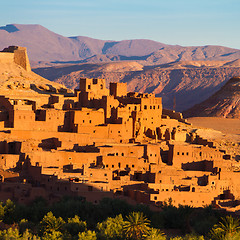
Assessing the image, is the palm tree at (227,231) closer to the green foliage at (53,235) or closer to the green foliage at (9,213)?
the green foliage at (53,235)

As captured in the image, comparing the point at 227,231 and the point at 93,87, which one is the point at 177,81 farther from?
the point at 227,231

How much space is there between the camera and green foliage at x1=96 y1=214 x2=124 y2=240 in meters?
38.0

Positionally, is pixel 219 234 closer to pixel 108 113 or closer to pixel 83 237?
pixel 83 237

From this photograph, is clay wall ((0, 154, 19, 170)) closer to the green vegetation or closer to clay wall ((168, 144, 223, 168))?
the green vegetation

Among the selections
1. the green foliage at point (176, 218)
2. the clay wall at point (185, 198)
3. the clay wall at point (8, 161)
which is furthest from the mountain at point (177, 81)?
the green foliage at point (176, 218)

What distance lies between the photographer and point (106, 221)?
4034cm

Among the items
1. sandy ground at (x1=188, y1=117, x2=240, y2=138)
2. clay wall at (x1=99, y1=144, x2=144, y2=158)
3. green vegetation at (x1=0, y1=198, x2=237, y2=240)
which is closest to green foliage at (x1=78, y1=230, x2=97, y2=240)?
green vegetation at (x1=0, y1=198, x2=237, y2=240)

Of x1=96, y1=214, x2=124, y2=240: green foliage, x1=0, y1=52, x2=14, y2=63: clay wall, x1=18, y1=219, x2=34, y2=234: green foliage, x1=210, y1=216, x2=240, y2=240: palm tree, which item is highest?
x1=0, y1=52, x2=14, y2=63: clay wall

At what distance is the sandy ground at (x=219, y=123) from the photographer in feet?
281

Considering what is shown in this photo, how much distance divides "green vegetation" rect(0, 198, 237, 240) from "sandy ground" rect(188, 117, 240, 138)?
129 ft

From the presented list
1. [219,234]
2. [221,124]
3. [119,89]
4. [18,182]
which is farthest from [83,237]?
[221,124]

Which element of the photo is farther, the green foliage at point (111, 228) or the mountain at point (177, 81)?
the mountain at point (177, 81)

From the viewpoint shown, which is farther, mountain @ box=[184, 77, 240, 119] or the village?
mountain @ box=[184, 77, 240, 119]

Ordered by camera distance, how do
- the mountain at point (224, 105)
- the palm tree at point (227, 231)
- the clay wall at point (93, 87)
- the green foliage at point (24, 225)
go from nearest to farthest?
the palm tree at point (227, 231) → the green foliage at point (24, 225) → the clay wall at point (93, 87) → the mountain at point (224, 105)
